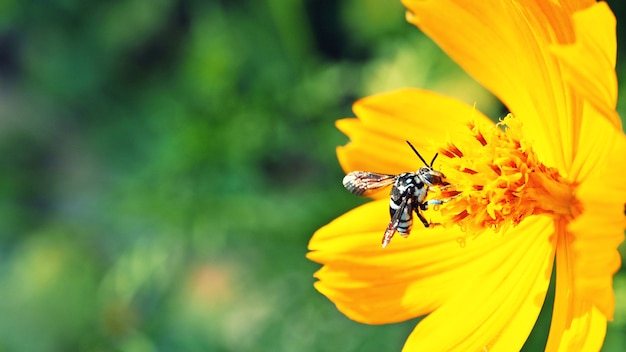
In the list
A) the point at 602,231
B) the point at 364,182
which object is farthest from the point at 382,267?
the point at 602,231

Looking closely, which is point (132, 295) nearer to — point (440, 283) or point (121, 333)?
point (121, 333)

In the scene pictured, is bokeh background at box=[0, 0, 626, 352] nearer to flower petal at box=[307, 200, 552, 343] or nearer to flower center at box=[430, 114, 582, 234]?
flower petal at box=[307, 200, 552, 343]

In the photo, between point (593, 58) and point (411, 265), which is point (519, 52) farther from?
point (411, 265)

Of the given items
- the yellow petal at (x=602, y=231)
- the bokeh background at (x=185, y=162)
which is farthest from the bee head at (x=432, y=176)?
the bokeh background at (x=185, y=162)

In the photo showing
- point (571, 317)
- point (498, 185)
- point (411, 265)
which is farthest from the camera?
point (411, 265)

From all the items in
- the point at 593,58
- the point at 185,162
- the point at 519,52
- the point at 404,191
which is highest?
the point at 185,162

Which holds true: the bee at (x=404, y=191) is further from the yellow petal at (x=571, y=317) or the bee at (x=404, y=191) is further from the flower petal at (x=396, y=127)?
the yellow petal at (x=571, y=317)
